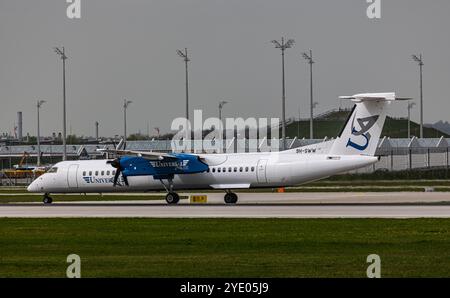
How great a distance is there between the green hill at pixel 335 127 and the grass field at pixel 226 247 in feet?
413

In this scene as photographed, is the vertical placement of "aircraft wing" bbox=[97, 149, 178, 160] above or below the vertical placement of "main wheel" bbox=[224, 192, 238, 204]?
above

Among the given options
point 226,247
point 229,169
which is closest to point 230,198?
point 229,169

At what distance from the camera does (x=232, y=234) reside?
36.0 meters

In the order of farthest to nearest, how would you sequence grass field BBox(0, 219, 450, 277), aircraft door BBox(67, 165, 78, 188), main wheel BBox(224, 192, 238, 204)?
aircraft door BBox(67, 165, 78, 188) < main wheel BBox(224, 192, 238, 204) < grass field BBox(0, 219, 450, 277)

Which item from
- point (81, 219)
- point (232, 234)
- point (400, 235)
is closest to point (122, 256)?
point (232, 234)

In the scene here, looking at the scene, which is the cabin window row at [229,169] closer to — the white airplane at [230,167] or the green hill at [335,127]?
the white airplane at [230,167]

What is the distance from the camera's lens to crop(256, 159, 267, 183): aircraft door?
59.3 metres

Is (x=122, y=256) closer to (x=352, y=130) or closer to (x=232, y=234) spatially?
(x=232, y=234)

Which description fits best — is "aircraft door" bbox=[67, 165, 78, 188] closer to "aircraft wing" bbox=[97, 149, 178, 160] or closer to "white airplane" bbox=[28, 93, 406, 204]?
"white airplane" bbox=[28, 93, 406, 204]

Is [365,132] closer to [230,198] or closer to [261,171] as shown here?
[261,171]

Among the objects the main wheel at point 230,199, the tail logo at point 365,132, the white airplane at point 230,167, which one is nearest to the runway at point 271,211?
the white airplane at point 230,167

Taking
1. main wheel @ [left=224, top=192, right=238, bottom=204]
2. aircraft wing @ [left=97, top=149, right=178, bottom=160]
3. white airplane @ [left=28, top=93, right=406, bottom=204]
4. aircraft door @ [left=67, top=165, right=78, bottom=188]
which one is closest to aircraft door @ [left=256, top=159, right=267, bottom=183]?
white airplane @ [left=28, top=93, right=406, bottom=204]

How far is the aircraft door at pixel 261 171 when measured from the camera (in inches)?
2335
